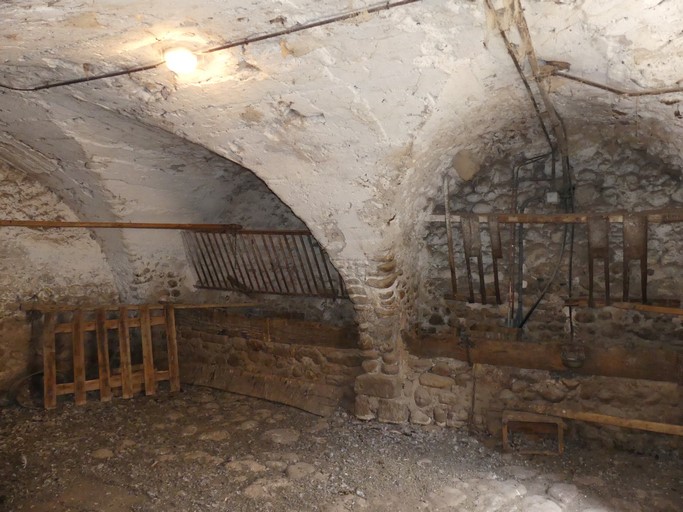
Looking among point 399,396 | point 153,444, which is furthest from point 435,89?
point 153,444

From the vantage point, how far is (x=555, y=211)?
3.99 m

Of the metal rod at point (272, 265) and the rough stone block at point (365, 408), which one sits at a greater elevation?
the metal rod at point (272, 265)

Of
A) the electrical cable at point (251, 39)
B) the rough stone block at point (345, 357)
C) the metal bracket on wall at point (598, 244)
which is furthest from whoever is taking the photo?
the rough stone block at point (345, 357)

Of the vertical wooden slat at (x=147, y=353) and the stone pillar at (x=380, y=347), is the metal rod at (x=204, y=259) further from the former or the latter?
the stone pillar at (x=380, y=347)

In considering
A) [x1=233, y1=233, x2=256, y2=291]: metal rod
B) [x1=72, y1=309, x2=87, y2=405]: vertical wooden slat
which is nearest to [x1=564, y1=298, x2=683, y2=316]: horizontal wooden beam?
[x1=233, y1=233, x2=256, y2=291]: metal rod

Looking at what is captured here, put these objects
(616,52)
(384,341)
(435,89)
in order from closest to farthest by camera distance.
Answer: (616,52), (435,89), (384,341)

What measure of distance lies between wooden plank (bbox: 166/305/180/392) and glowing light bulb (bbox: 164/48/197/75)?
8.33ft

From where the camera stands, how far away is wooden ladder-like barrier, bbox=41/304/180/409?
4457 millimetres

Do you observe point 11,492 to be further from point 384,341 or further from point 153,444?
point 384,341

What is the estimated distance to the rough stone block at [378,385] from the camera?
3943mm

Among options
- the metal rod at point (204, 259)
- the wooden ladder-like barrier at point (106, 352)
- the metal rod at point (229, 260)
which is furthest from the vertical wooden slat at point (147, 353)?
the metal rod at point (229, 260)

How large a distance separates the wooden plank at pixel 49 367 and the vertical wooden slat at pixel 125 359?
480 mm

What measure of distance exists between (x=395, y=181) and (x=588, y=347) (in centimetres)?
157

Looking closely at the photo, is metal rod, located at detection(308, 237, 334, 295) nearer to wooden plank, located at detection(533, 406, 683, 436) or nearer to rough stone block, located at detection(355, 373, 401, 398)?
rough stone block, located at detection(355, 373, 401, 398)
